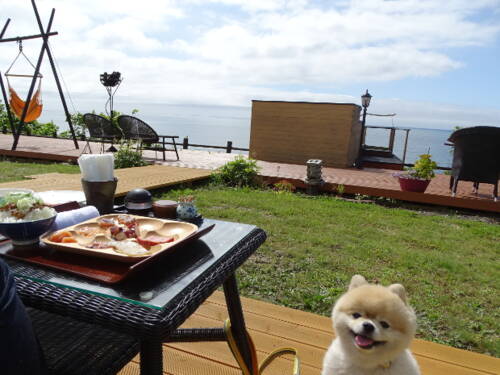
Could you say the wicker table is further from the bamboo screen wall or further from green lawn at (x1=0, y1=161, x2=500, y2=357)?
the bamboo screen wall

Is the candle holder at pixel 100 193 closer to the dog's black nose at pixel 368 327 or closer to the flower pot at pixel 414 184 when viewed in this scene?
the dog's black nose at pixel 368 327

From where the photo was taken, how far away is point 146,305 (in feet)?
2.84

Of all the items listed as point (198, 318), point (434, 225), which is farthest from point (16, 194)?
point (434, 225)

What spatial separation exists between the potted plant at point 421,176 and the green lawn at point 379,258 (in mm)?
700

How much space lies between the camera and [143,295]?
0.90 m

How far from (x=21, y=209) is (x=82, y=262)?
0.25 m

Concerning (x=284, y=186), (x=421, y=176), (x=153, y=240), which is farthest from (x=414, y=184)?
(x=153, y=240)

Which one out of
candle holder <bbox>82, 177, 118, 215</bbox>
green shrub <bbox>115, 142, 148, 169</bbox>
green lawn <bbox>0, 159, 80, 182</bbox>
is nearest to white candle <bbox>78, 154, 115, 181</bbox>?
candle holder <bbox>82, 177, 118, 215</bbox>

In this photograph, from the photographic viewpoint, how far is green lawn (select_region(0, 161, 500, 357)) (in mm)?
2484

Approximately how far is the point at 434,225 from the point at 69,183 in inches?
199

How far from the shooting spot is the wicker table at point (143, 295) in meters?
0.84

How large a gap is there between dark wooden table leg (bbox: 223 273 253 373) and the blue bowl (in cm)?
74

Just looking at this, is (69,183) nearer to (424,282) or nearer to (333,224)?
(333,224)

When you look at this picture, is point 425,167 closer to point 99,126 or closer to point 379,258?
point 379,258
